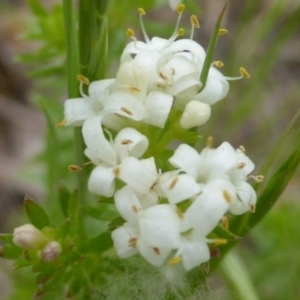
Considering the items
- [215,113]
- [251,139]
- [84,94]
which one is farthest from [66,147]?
[251,139]

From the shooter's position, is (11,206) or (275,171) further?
(11,206)

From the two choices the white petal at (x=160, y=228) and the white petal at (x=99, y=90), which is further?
the white petal at (x=99, y=90)

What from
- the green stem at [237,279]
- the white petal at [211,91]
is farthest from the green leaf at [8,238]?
the green stem at [237,279]

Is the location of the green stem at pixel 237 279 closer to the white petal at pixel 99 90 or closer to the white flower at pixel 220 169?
the white flower at pixel 220 169

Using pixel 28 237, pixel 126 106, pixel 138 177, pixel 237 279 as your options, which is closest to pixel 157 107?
pixel 126 106

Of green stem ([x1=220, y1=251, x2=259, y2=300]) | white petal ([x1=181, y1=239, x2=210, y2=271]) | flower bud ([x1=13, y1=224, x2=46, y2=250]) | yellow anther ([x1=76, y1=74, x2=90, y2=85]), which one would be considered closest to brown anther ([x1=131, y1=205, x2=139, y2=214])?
white petal ([x1=181, y1=239, x2=210, y2=271])

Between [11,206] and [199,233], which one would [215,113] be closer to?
[11,206]
